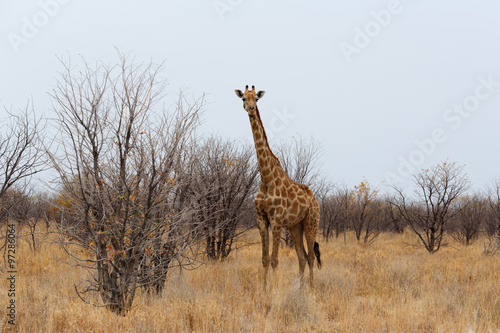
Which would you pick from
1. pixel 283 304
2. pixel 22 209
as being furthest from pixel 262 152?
pixel 22 209

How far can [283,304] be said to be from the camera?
5199mm

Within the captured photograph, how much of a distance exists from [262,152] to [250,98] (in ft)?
3.27

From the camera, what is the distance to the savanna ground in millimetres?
4387

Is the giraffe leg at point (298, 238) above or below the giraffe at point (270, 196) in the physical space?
below

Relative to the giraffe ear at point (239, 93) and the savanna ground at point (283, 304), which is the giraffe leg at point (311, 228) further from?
the giraffe ear at point (239, 93)

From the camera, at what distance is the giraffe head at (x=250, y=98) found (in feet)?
19.6

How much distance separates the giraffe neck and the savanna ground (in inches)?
67.4

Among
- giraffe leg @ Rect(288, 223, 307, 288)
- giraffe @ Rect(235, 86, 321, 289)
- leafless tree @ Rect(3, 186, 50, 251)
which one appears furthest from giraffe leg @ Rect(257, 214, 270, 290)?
leafless tree @ Rect(3, 186, 50, 251)

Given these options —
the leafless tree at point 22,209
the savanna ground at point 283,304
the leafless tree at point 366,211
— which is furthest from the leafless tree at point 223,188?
the leafless tree at point 366,211

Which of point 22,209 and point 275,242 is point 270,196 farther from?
point 22,209

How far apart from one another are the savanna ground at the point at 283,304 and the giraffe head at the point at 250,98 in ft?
8.71

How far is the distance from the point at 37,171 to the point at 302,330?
5266 mm

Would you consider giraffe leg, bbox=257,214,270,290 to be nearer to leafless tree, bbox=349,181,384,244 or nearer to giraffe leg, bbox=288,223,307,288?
giraffe leg, bbox=288,223,307,288

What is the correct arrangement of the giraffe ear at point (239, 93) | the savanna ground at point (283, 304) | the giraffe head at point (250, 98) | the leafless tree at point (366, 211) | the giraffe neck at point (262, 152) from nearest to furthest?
1. the savanna ground at point (283, 304)
2. the giraffe head at point (250, 98)
3. the giraffe ear at point (239, 93)
4. the giraffe neck at point (262, 152)
5. the leafless tree at point (366, 211)
